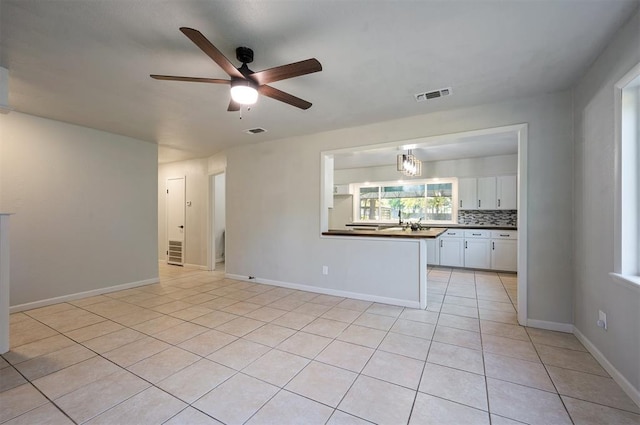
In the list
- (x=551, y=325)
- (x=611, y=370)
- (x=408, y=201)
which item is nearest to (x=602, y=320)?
(x=611, y=370)

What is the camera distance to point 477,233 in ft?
19.1

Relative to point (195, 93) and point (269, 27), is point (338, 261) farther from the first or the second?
point (269, 27)

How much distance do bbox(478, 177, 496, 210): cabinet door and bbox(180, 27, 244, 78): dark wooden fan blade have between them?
5.87m

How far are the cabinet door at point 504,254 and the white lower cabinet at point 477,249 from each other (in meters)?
0.09

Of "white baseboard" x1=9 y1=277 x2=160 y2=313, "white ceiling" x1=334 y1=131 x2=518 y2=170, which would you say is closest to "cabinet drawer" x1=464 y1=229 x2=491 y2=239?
"white ceiling" x1=334 y1=131 x2=518 y2=170

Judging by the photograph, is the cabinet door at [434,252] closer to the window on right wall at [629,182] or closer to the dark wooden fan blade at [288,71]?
the window on right wall at [629,182]

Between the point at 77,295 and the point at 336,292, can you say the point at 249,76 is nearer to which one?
Result: the point at 336,292

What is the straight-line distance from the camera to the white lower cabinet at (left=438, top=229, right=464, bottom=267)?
19.6 feet

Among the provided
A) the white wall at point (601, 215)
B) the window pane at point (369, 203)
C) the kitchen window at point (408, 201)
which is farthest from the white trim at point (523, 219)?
the window pane at point (369, 203)

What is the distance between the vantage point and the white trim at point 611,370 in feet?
5.84

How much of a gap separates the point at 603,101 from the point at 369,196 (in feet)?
18.4

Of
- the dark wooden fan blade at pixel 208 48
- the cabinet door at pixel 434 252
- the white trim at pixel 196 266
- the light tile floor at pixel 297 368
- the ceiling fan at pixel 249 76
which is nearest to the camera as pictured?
the dark wooden fan blade at pixel 208 48

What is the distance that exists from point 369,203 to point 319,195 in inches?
145

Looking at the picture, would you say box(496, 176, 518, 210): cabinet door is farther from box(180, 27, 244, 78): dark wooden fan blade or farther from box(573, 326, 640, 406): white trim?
box(180, 27, 244, 78): dark wooden fan blade
